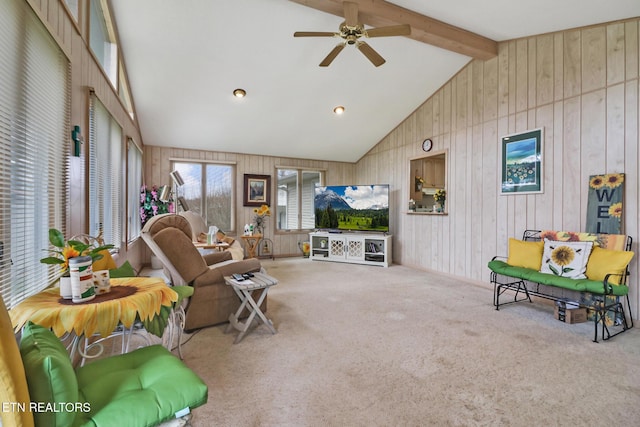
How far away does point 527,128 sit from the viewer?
3920 mm

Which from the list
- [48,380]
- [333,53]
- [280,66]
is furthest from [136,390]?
[280,66]

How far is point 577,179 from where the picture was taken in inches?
135

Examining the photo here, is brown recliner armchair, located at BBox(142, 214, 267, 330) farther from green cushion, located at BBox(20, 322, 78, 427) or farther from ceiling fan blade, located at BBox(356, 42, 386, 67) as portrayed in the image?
ceiling fan blade, located at BBox(356, 42, 386, 67)

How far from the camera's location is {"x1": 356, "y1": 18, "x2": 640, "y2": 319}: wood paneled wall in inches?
121

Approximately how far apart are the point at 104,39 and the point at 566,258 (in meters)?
5.35

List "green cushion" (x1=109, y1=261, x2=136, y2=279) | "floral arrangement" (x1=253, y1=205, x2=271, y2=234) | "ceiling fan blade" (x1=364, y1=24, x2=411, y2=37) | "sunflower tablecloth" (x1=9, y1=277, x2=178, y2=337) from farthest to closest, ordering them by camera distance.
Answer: "floral arrangement" (x1=253, y1=205, x2=271, y2=234)
"ceiling fan blade" (x1=364, y1=24, x2=411, y2=37)
"green cushion" (x1=109, y1=261, x2=136, y2=279)
"sunflower tablecloth" (x1=9, y1=277, x2=178, y2=337)

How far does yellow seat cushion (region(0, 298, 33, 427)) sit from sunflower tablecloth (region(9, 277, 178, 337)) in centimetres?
41

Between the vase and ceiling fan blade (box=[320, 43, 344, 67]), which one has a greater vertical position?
ceiling fan blade (box=[320, 43, 344, 67])

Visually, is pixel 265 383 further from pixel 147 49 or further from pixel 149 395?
pixel 147 49

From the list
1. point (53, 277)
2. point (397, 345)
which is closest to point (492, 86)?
point (397, 345)

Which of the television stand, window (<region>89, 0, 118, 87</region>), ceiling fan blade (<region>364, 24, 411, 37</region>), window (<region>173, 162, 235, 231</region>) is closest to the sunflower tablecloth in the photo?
window (<region>89, 0, 118, 87</region>)

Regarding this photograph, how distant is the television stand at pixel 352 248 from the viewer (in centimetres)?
600

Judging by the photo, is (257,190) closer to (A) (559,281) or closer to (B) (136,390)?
(A) (559,281)

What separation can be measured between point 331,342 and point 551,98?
3.80 metres
